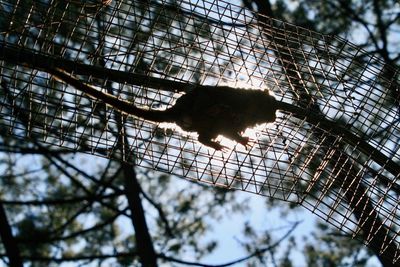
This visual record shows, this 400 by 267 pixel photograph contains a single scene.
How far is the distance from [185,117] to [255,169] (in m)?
0.34

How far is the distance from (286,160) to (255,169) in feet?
0.50

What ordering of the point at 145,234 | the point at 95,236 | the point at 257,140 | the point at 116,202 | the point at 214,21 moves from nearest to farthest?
the point at 257,140, the point at 214,21, the point at 145,234, the point at 116,202, the point at 95,236

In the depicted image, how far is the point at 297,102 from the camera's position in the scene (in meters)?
1.80

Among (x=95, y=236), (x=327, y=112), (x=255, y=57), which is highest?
(x=95, y=236)

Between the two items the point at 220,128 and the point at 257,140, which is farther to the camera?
the point at 257,140

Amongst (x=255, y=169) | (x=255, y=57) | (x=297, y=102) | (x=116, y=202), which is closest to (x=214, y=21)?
(x=255, y=57)

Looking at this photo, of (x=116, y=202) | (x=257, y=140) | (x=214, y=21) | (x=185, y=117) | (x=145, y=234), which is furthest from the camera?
(x=116, y=202)

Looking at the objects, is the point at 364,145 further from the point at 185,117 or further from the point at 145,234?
the point at 145,234

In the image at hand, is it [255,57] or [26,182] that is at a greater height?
[26,182]

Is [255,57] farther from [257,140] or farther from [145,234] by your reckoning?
[145,234]

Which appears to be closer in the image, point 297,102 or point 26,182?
point 297,102

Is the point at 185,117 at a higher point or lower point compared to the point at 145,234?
lower

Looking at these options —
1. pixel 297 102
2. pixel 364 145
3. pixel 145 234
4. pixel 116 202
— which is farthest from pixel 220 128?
Result: pixel 116 202

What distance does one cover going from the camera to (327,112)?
179 cm
